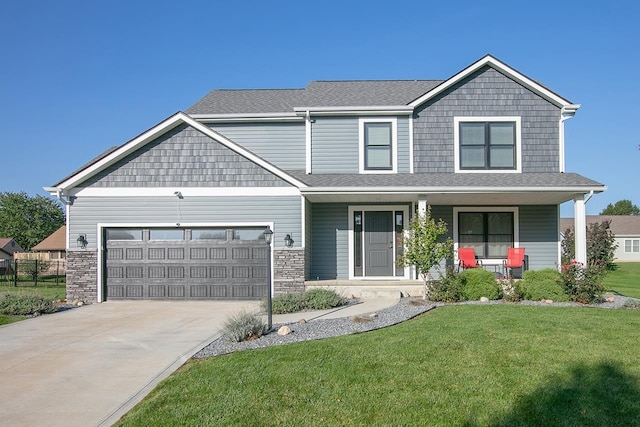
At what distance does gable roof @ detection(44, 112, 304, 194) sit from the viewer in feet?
44.4

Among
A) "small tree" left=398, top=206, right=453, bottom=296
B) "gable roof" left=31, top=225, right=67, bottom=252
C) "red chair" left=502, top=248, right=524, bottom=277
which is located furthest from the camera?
"gable roof" left=31, top=225, right=67, bottom=252

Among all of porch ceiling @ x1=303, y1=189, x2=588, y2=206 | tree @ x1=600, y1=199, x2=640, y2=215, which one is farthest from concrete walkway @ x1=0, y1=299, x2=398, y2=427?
tree @ x1=600, y1=199, x2=640, y2=215

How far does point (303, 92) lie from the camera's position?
720 inches

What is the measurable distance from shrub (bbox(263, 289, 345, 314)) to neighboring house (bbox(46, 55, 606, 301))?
107cm

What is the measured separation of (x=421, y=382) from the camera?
226 inches

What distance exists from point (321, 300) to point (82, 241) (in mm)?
7163

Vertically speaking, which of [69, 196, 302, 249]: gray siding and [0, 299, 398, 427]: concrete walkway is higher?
[69, 196, 302, 249]: gray siding

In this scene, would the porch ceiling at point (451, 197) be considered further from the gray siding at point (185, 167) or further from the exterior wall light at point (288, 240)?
the gray siding at point (185, 167)

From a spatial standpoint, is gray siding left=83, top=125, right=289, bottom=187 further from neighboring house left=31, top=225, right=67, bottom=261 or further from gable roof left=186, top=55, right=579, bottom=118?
neighboring house left=31, top=225, right=67, bottom=261

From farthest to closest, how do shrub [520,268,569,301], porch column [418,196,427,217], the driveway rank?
porch column [418,196,427,217] < shrub [520,268,569,301] < the driveway

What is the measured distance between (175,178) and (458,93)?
29.5 ft

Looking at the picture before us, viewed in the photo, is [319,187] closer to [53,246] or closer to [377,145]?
[377,145]

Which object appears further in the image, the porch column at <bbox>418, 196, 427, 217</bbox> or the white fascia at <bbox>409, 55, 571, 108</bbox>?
the white fascia at <bbox>409, 55, 571, 108</bbox>

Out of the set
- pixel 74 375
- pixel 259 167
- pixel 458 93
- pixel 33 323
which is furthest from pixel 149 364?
pixel 458 93
